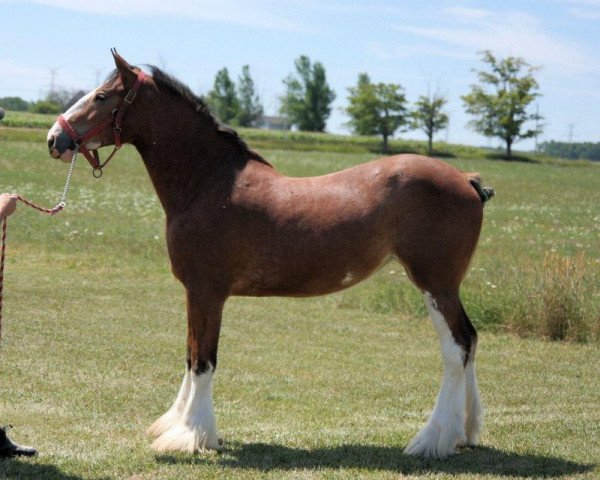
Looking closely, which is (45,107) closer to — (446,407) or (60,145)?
(60,145)

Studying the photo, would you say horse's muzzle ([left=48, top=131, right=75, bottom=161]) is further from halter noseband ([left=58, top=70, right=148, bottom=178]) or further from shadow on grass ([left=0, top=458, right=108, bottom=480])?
shadow on grass ([left=0, top=458, right=108, bottom=480])

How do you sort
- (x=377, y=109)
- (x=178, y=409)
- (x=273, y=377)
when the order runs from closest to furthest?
(x=178, y=409)
(x=273, y=377)
(x=377, y=109)

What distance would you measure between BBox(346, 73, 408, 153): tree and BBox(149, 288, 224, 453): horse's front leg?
9250cm

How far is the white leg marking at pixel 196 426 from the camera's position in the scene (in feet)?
19.7

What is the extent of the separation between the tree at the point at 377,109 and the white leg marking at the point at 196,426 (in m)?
92.6

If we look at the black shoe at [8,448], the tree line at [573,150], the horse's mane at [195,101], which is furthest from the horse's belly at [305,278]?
the tree line at [573,150]

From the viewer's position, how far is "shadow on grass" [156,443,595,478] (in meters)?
5.80

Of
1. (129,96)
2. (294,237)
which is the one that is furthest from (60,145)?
(294,237)

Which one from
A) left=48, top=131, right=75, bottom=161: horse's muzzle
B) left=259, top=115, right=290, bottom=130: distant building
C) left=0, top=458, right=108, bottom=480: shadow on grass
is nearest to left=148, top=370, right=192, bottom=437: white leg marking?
left=0, top=458, right=108, bottom=480: shadow on grass

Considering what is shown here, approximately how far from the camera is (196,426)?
6039mm

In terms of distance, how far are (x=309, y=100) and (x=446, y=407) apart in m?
106

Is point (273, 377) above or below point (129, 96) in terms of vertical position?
below

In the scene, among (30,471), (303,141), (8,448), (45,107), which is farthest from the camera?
(303,141)

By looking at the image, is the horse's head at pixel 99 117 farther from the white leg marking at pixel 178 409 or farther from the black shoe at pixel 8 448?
the black shoe at pixel 8 448
